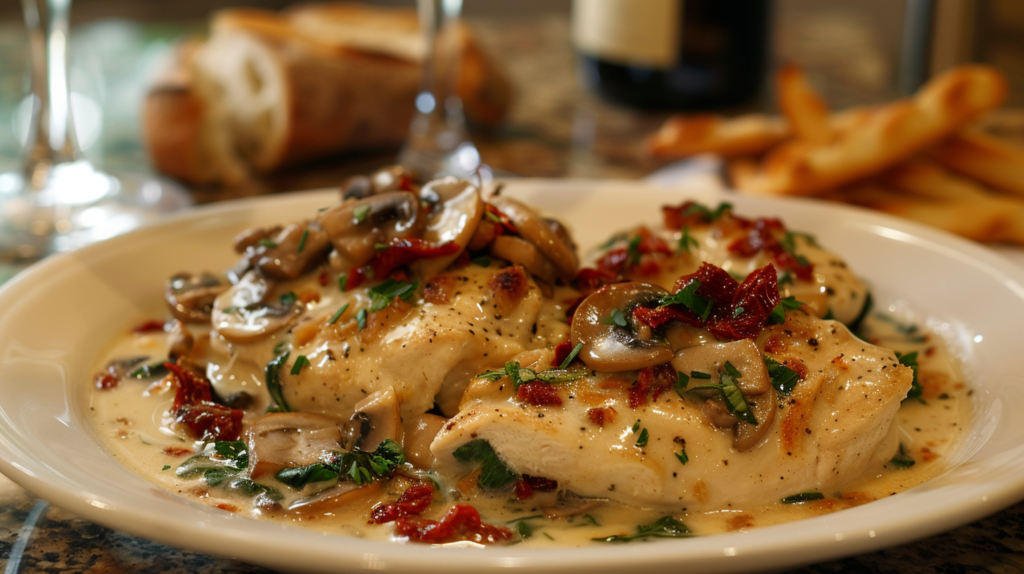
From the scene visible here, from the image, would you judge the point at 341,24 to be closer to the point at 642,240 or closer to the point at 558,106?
the point at 558,106

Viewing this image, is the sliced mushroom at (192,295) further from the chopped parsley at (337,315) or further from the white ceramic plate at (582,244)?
the chopped parsley at (337,315)

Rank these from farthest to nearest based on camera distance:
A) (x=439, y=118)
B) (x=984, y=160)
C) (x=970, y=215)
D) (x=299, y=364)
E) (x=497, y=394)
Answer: (x=439, y=118) → (x=984, y=160) → (x=970, y=215) → (x=299, y=364) → (x=497, y=394)

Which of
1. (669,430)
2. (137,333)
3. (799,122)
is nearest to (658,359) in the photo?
(669,430)

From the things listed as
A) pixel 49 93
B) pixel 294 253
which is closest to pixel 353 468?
pixel 294 253

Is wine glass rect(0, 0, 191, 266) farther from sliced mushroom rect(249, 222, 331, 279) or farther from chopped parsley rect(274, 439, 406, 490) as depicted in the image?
chopped parsley rect(274, 439, 406, 490)

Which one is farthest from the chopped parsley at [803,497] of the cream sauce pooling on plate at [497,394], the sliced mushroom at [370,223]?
the sliced mushroom at [370,223]

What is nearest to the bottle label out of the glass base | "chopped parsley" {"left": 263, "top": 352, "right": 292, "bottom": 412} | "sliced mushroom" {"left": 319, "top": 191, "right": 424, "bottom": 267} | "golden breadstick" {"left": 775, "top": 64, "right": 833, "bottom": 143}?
"golden breadstick" {"left": 775, "top": 64, "right": 833, "bottom": 143}

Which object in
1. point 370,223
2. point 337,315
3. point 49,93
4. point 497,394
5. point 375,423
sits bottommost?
point 375,423

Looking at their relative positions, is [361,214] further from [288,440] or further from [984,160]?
[984,160]
